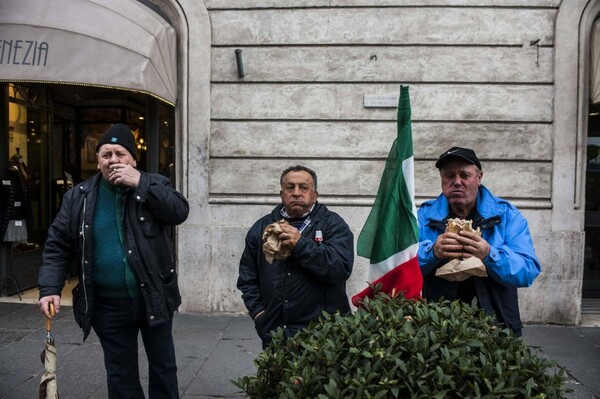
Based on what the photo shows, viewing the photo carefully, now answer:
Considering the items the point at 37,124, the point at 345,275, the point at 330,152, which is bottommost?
the point at 345,275

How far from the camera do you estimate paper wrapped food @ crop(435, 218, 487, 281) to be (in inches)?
92.1

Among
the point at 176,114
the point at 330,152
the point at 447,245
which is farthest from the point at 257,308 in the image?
the point at 176,114

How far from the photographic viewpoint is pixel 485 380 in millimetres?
1697

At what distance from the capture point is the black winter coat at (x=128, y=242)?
3.10 meters

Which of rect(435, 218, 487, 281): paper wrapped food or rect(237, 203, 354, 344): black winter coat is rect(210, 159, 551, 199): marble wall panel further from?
rect(435, 218, 487, 281): paper wrapped food

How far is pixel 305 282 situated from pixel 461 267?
100cm

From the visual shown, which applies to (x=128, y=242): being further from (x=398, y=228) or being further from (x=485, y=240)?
(x=485, y=240)

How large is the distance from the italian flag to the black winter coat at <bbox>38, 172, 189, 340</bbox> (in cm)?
133

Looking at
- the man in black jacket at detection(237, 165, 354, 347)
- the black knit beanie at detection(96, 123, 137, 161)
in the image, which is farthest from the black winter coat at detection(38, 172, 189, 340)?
the man in black jacket at detection(237, 165, 354, 347)

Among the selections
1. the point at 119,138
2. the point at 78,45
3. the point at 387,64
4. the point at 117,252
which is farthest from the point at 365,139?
the point at 117,252

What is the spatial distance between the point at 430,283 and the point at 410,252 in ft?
0.97

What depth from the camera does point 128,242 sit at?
123 inches

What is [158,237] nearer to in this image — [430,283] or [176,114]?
[430,283]

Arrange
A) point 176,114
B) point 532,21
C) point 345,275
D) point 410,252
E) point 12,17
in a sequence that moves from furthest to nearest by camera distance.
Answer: point 176,114, point 532,21, point 12,17, point 345,275, point 410,252
